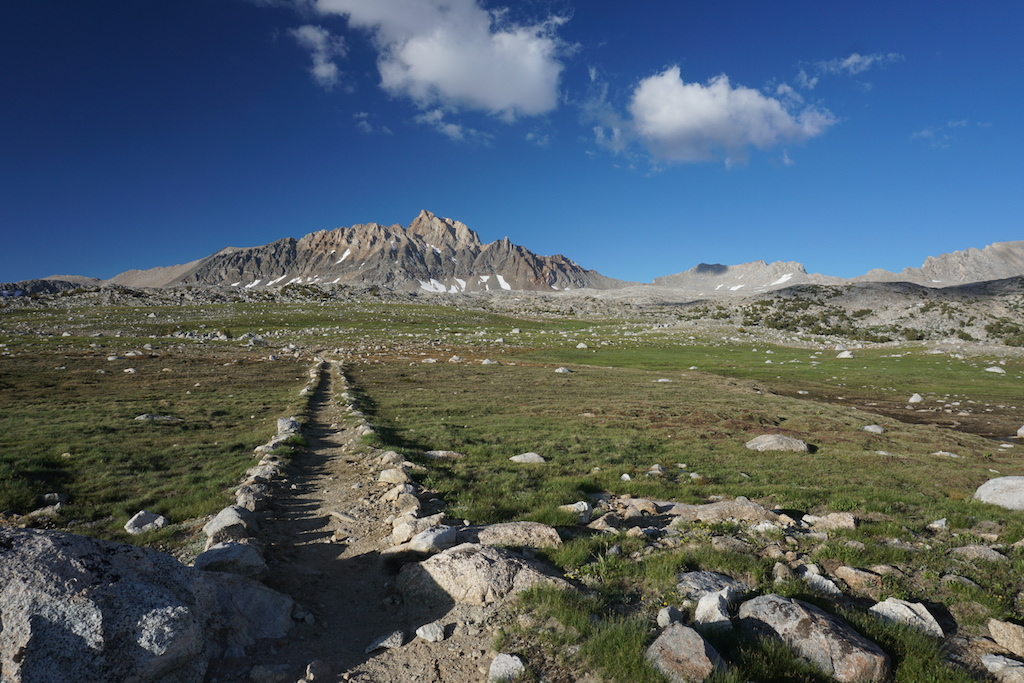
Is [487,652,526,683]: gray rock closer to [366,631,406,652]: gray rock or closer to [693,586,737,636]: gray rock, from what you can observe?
[366,631,406,652]: gray rock

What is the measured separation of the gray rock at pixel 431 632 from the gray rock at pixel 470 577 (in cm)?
68

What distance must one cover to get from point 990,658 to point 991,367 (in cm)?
6963

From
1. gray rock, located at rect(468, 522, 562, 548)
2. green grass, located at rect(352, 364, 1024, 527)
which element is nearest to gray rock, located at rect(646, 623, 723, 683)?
gray rock, located at rect(468, 522, 562, 548)

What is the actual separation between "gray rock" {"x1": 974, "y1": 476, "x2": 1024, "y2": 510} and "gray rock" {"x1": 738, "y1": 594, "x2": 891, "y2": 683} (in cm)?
1078

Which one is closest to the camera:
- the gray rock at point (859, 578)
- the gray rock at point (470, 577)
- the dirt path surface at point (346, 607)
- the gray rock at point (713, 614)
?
the dirt path surface at point (346, 607)

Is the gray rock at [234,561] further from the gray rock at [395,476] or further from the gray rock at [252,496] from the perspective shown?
the gray rock at [395,476]

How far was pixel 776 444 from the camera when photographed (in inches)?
835

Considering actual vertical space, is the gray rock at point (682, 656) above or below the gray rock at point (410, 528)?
above

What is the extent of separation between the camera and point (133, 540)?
9906 millimetres

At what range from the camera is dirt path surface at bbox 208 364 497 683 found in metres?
5.99

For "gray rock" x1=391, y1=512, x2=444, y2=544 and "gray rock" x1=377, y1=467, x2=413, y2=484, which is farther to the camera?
"gray rock" x1=377, y1=467, x2=413, y2=484

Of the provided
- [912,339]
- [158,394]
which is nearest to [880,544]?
[158,394]

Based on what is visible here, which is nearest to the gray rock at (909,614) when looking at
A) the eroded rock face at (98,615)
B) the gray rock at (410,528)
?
the gray rock at (410,528)

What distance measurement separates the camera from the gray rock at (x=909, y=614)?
668cm
